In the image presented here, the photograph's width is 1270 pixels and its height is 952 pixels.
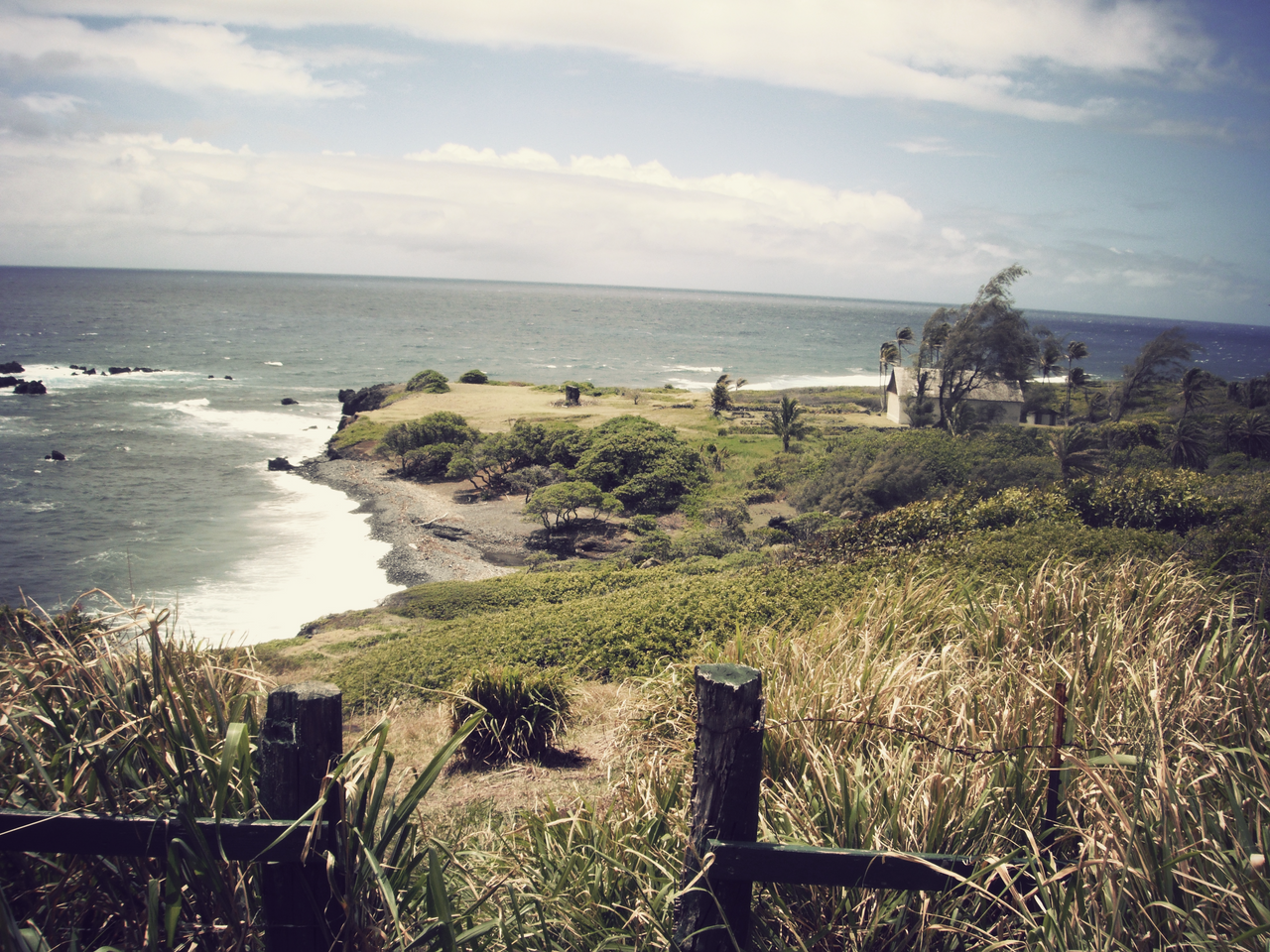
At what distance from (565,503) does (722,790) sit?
83.7 feet

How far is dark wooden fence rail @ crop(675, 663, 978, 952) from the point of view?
2.18m

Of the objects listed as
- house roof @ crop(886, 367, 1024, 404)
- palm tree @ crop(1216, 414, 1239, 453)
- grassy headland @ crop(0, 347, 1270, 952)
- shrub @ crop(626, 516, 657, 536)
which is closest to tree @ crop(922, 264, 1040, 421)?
house roof @ crop(886, 367, 1024, 404)

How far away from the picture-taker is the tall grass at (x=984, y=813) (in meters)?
2.45

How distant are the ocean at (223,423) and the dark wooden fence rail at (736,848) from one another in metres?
1.86

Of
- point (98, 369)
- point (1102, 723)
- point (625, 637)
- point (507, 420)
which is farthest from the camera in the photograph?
point (98, 369)

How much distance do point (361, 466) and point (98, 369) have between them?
46635 mm

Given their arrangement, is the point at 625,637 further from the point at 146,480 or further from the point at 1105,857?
the point at 146,480

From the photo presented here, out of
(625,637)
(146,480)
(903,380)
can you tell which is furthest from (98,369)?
(625,637)

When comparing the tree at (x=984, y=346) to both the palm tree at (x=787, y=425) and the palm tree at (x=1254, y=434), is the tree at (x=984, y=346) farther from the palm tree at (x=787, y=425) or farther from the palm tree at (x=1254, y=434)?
the palm tree at (x=1254, y=434)

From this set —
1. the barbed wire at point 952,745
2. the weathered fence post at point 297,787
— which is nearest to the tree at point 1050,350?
the barbed wire at point 952,745

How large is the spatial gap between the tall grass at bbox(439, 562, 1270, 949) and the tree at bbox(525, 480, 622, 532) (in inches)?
917

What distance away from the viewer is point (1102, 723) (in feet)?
10.8

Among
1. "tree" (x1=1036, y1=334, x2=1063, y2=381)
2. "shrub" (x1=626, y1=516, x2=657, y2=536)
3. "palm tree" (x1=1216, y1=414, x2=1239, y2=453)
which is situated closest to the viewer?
"palm tree" (x1=1216, y1=414, x2=1239, y2=453)

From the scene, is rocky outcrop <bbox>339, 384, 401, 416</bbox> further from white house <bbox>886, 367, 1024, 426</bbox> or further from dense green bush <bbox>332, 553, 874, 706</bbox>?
dense green bush <bbox>332, 553, 874, 706</bbox>
